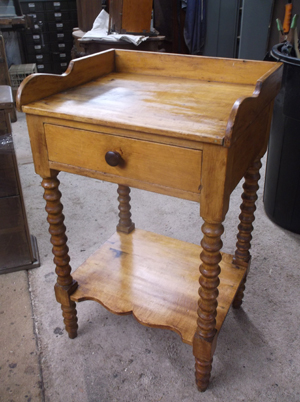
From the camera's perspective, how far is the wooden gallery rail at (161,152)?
39.7 inches

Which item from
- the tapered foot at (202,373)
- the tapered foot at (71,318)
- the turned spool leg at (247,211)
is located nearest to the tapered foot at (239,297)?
the turned spool leg at (247,211)

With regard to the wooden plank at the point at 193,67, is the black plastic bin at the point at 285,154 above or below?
below

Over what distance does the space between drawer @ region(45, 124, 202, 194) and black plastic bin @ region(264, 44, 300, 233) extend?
115 cm

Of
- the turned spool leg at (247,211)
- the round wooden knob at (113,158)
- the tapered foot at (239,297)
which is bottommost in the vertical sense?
the tapered foot at (239,297)

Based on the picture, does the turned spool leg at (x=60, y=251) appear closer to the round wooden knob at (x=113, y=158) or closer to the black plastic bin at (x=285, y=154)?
the round wooden knob at (x=113, y=158)

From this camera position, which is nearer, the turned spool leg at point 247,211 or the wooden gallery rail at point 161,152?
the wooden gallery rail at point 161,152

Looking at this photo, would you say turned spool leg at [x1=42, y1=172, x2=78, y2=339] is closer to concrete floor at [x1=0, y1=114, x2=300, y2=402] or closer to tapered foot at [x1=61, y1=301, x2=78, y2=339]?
tapered foot at [x1=61, y1=301, x2=78, y2=339]

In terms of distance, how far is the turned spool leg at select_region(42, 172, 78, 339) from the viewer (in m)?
1.30

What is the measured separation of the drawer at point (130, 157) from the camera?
1011 millimetres

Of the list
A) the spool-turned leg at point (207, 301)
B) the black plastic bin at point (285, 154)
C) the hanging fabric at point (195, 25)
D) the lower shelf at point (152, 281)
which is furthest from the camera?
the hanging fabric at point (195, 25)

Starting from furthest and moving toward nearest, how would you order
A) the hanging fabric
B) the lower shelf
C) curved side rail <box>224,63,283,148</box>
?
the hanging fabric → the lower shelf → curved side rail <box>224,63,283,148</box>

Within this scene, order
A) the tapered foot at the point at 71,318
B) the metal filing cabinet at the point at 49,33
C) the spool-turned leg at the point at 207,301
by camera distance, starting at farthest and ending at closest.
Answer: the metal filing cabinet at the point at 49,33
the tapered foot at the point at 71,318
the spool-turned leg at the point at 207,301

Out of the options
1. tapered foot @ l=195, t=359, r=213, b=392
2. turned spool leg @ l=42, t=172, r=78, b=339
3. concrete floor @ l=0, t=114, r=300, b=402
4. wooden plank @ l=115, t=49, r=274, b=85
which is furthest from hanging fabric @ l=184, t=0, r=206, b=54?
tapered foot @ l=195, t=359, r=213, b=392

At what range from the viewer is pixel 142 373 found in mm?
1467
